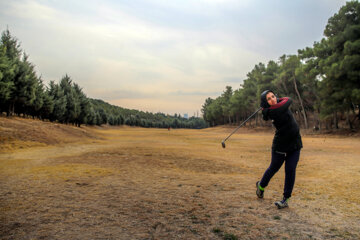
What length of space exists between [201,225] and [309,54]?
34892 millimetres

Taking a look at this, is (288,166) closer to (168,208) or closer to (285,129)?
(285,129)

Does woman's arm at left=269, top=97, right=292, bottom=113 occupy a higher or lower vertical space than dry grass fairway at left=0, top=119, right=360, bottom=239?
higher

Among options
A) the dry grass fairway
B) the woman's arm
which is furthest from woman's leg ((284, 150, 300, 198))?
the woman's arm

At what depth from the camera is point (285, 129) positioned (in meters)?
4.04

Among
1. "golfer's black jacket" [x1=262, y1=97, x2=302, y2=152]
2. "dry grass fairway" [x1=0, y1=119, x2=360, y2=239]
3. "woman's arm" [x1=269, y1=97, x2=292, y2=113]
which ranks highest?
"woman's arm" [x1=269, y1=97, x2=292, y2=113]

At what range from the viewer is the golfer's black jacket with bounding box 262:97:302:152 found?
4.00 meters

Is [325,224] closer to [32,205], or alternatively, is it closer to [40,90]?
[32,205]

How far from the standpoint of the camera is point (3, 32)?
30.6 meters

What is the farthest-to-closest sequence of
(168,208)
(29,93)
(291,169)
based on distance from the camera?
(29,93) < (291,169) < (168,208)

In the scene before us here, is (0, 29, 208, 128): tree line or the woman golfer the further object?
(0, 29, 208, 128): tree line

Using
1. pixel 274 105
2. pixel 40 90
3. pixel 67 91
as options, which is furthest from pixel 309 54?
pixel 67 91

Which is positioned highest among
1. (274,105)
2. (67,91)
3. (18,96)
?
(67,91)

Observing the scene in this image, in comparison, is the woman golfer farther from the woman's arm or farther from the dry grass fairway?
the dry grass fairway

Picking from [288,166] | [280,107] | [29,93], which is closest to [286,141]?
[288,166]
